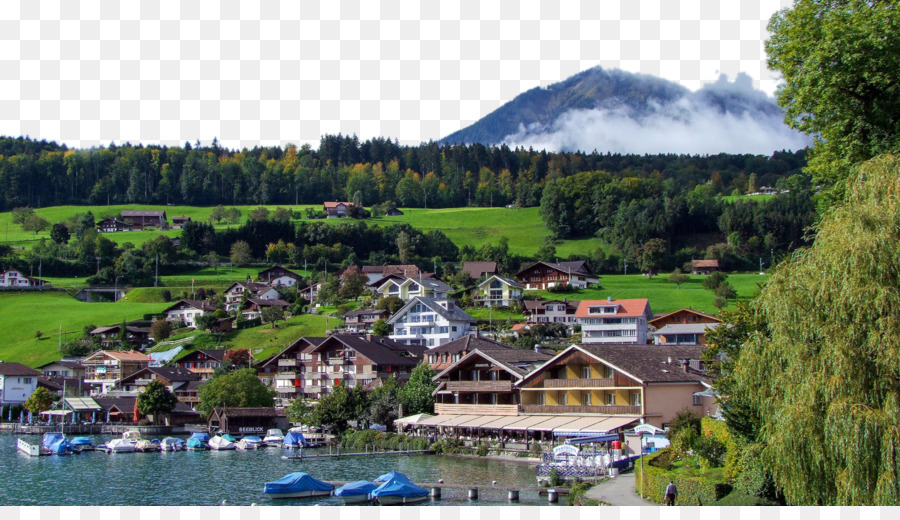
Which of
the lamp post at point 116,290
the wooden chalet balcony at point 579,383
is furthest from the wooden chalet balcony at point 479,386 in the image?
the lamp post at point 116,290

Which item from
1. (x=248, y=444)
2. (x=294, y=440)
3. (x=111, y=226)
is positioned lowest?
(x=248, y=444)

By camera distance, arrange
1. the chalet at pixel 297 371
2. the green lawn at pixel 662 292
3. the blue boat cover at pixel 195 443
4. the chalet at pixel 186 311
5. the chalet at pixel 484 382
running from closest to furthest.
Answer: the chalet at pixel 484 382 → the blue boat cover at pixel 195 443 → the chalet at pixel 297 371 → the green lawn at pixel 662 292 → the chalet at pixel 186 311

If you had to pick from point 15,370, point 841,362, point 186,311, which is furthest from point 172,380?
point 841,362

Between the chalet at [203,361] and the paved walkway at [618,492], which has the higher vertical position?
the paved walkway at [618,492]

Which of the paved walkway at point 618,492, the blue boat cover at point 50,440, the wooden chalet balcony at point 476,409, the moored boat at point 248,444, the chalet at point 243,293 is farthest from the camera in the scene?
the chalet at point 243,293

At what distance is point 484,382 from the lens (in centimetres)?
5975

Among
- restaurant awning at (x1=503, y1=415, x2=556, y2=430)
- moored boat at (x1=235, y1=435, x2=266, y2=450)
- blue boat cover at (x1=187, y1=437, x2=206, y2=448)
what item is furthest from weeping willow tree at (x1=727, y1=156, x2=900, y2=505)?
blue boat cover at (x1=187, y1=437, x2=206, y2=448)

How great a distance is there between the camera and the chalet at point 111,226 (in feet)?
557

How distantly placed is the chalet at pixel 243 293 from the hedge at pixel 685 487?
310 ft

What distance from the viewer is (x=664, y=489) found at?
29922 millimetres

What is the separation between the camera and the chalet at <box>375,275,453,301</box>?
115312mm

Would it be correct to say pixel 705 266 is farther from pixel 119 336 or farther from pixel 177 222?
pixel 177 222

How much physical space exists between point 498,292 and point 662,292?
74.7ft

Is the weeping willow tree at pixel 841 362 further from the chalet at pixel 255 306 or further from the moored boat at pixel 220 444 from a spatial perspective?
the chalet at pixel 255 306
